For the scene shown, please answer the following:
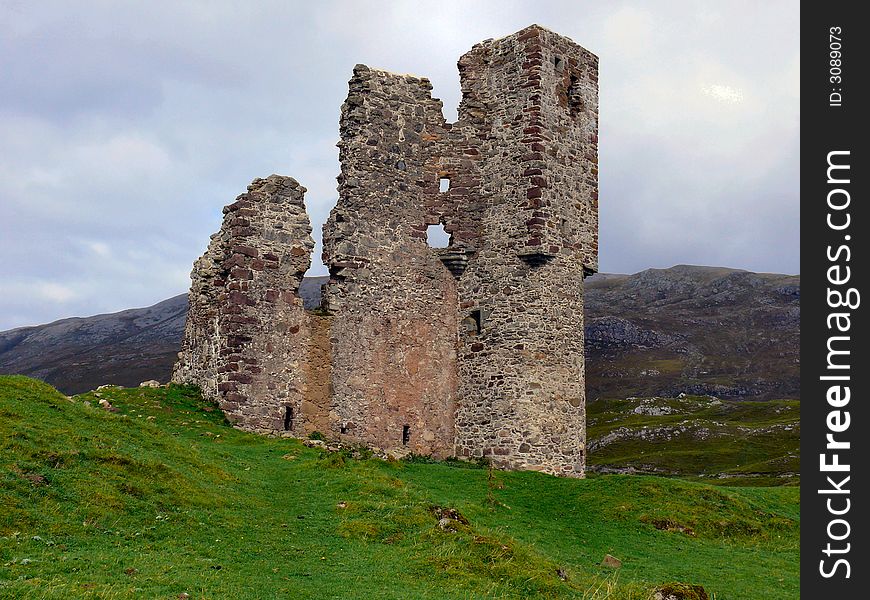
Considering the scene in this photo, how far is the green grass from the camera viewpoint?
64125 millimetres

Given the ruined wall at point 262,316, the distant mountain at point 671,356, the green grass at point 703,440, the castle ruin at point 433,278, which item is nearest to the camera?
the ruined wall at point 262,316

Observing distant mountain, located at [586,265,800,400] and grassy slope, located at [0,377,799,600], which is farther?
distant mountain, located at [586,265,800,400]

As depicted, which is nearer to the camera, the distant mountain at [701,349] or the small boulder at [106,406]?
the small boulder at [106,406]

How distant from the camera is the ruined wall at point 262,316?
3041 centimetres

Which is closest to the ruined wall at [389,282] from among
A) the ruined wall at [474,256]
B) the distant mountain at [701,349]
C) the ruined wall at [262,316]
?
the ruined wall at [474,256]

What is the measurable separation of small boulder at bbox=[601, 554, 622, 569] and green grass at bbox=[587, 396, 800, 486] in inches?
1442

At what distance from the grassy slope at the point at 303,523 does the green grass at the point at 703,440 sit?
3155 centimetres

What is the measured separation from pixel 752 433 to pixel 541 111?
5463 cm

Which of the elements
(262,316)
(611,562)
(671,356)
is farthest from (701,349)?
(611,562)

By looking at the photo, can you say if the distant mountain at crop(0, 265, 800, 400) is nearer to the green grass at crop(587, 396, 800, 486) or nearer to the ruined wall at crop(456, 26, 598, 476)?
the green grass at crop(587, 396, 800, 486)

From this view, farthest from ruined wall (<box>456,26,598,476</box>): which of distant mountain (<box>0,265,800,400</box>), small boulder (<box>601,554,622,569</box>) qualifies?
distant mountain (<box>0,265,800,400</box>)

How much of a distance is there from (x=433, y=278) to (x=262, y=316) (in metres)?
6.76

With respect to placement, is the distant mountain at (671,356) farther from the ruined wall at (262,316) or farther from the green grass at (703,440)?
the ruined wall at (262,316)
